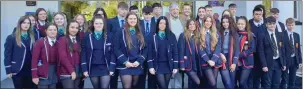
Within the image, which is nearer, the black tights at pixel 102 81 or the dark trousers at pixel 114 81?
the black tights at pixel 102 81

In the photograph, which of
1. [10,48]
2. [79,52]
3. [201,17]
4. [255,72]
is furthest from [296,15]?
[10,48]

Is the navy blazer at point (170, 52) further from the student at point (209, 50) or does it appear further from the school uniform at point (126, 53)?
the student at point (209, 50)

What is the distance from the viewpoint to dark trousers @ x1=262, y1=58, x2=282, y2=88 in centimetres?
513

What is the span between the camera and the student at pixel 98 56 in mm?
4371

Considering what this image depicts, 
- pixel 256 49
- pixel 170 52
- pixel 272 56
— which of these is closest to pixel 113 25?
pixel 170 52

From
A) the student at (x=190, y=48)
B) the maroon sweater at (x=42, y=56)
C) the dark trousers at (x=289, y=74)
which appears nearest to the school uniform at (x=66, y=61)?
the maroon sweater at (x=42, y=56)

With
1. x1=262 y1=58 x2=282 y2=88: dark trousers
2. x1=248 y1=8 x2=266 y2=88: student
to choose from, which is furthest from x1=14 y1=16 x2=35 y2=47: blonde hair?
x1=262 y1=58 x2=282 y2=88: dark trousers

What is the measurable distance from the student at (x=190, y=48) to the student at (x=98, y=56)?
39.3 inches

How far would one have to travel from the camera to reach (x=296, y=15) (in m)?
6.96

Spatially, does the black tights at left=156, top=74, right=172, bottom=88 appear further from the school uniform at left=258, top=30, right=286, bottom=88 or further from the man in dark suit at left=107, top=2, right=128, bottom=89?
the school uniform at left=258, top=30, right=286, bottom=88

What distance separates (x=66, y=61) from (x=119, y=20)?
3.60 feet

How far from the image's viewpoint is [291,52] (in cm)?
538

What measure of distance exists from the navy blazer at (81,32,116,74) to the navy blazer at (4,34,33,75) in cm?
78

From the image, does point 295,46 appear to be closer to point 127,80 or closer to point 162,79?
point 162,79
